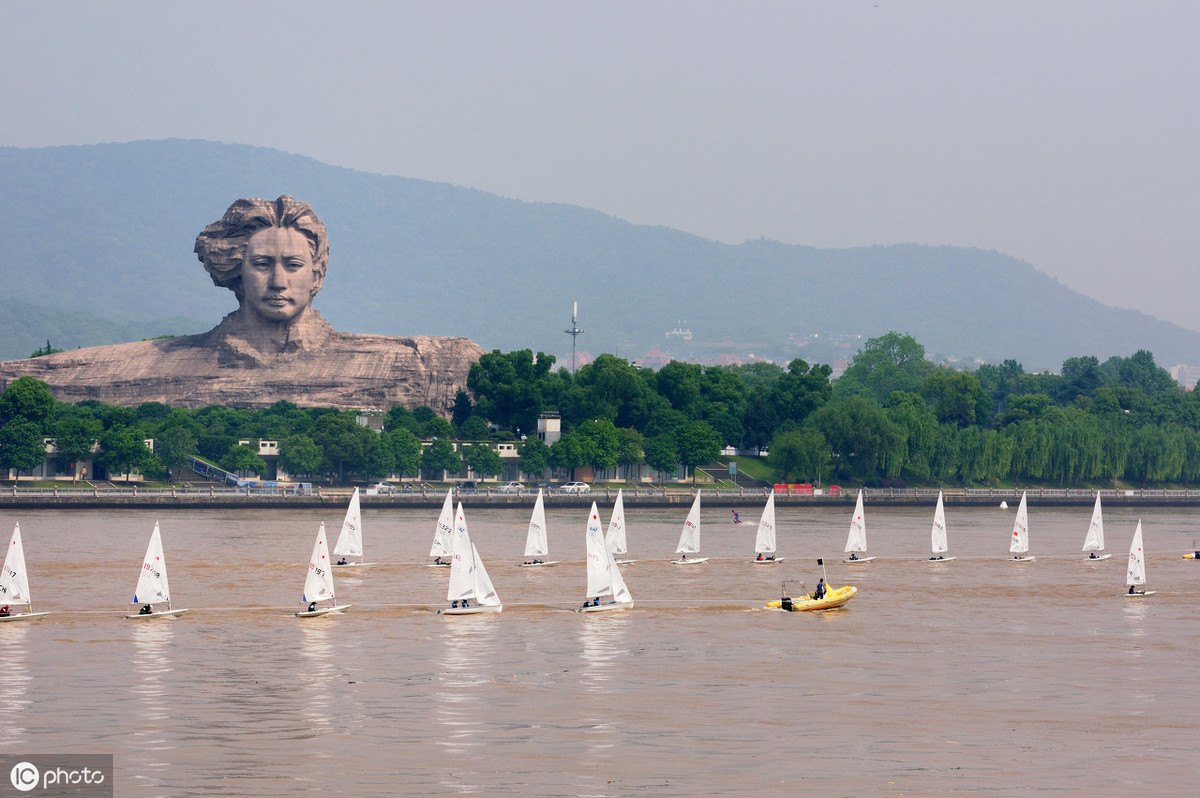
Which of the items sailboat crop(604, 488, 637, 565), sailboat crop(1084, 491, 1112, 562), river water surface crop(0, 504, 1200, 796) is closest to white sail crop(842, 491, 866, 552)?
river water surface crop(0, 504, 1200, 796)

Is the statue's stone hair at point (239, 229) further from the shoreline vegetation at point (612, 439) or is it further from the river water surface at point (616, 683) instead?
the river water surface at point (616, 683)

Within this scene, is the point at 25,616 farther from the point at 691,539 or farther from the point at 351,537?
the point at 691,539

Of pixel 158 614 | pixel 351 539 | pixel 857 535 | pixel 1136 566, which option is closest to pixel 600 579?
pixel 158 614

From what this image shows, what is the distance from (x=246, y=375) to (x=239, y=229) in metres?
14.8

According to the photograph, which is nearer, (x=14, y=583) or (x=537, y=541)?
(x=14, y=583)

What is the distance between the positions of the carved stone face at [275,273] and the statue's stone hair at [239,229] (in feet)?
3.06

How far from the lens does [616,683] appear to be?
44281 mm

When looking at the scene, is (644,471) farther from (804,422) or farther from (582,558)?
(582,558)

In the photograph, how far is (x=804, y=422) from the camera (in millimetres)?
155125

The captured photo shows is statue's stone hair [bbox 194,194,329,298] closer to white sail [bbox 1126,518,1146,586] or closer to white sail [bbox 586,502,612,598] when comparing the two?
white sail [bbox 586,502,612,598]

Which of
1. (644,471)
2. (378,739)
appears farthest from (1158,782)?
(644,471)

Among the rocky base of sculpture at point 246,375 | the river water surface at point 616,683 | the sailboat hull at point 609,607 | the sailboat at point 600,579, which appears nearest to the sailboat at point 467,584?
A: the river water surface at point 616,683

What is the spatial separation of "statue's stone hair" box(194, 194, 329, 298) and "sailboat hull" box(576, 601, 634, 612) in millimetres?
103385

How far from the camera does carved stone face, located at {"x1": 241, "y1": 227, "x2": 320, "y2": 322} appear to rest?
509 feet
